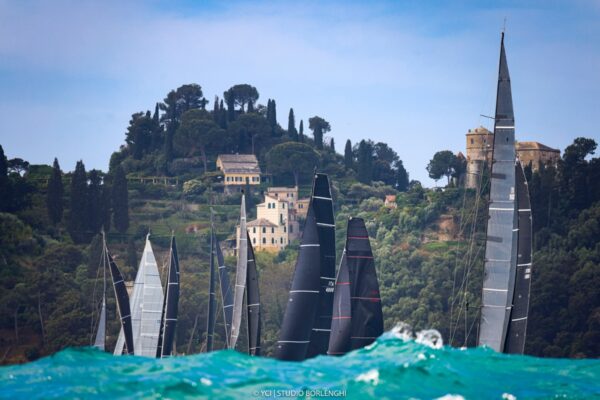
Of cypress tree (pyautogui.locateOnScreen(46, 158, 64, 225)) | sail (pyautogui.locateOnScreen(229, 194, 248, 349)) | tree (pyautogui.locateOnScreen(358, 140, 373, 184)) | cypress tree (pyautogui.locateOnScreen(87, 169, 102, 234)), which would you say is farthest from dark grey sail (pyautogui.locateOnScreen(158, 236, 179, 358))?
tree (pyautogui.locateOnScreen(358, 140, 373, 184))

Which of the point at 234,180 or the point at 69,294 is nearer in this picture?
the point at 69,294

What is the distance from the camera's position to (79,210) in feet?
358

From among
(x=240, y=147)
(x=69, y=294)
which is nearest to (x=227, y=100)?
(x=240, y=147)

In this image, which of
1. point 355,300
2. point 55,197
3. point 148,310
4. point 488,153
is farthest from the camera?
point 488,153

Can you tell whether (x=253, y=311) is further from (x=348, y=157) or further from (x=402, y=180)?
(x=402, y=180)

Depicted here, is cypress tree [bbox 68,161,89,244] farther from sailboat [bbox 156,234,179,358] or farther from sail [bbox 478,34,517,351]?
sail [bbox 478,34,517,351]

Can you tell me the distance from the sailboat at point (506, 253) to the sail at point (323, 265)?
5.53 metres

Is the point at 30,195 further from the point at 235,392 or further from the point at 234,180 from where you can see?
the point at 235,392

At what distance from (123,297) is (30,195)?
64.9 meters

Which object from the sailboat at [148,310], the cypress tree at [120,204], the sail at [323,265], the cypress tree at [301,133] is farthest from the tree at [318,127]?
the sail at [323,265]

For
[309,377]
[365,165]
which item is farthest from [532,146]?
[309,377]

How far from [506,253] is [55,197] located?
2992 inches

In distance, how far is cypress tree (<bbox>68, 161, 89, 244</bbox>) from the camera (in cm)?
10862

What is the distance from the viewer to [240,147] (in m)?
153
